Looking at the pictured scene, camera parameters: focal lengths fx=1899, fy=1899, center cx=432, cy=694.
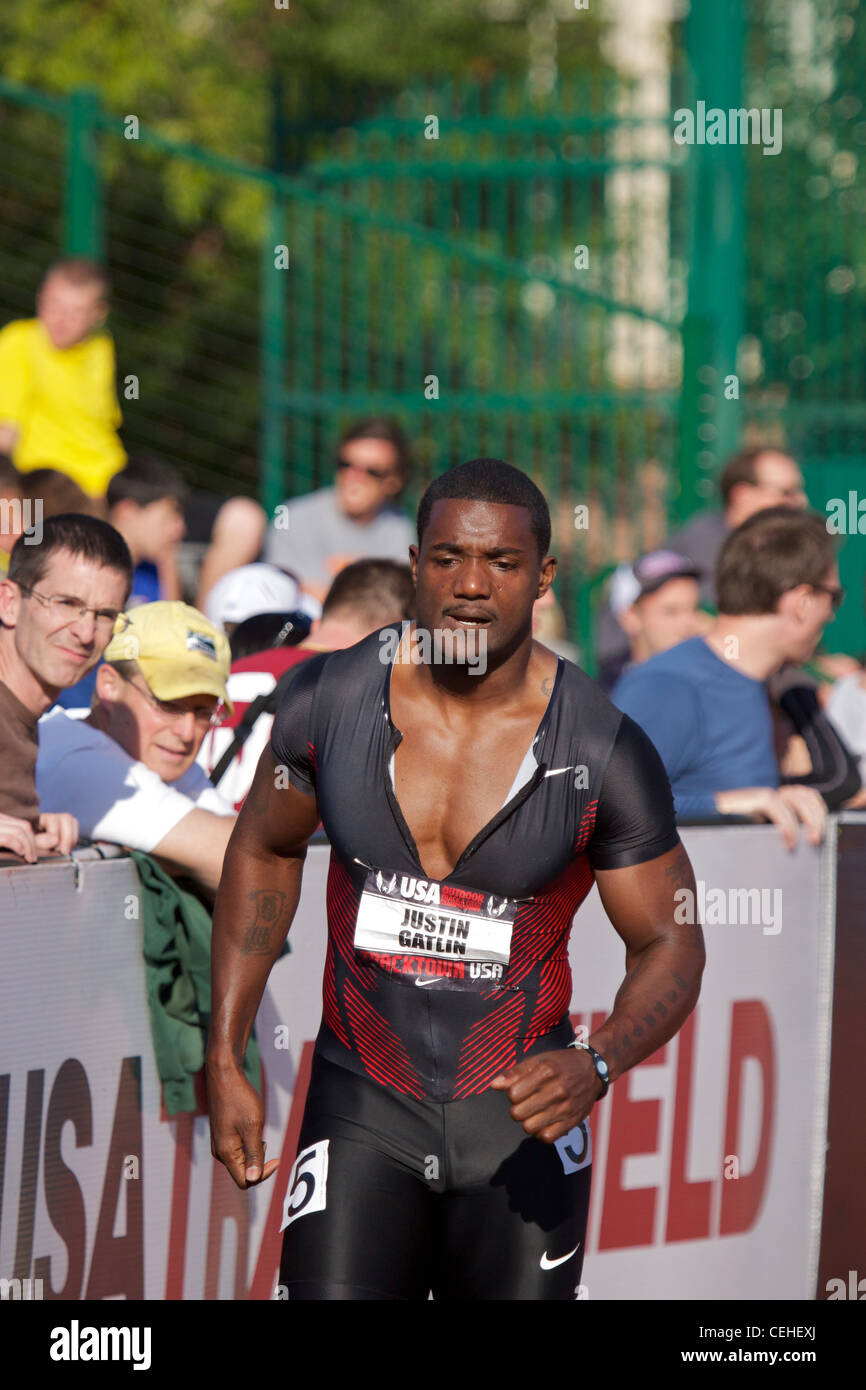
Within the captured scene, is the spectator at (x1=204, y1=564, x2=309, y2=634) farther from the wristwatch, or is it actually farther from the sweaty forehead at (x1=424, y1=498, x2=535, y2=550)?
the wristwatch

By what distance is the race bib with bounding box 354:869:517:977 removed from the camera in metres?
3.27

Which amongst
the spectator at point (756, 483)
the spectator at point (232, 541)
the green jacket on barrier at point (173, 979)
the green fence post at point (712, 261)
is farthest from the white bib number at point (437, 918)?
the green fence post at point (712, 261)

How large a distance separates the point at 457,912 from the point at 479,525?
665 mm

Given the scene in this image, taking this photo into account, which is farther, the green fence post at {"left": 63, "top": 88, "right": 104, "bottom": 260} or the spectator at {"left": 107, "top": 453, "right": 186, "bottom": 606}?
the green fence post at {"left": 63, "top": 88, "right": 104, "bottom": 260}

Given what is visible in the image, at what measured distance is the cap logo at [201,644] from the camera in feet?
14.9

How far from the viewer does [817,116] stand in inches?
455

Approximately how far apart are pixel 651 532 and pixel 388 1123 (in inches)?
305

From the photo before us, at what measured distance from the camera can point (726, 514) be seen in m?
8.41

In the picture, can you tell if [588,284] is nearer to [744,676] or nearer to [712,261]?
[712,261]

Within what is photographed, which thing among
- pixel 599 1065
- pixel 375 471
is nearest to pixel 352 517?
pixel 375 471

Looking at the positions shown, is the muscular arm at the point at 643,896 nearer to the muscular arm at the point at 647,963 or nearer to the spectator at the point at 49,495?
the muscular arm at the point at 647,963

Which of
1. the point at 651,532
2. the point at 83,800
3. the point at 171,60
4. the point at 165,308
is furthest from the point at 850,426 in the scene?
the point at 83,800

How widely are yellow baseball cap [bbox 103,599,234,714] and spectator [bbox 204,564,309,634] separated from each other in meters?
1.60

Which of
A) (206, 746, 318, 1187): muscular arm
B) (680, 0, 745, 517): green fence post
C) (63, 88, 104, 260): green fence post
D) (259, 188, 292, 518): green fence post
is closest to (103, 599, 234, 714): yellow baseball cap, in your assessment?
(206, 746, 318, 1187): muscular arm
